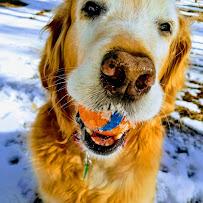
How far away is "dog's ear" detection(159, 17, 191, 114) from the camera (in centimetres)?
291

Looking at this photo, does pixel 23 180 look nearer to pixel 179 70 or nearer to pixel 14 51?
pixel 179 70

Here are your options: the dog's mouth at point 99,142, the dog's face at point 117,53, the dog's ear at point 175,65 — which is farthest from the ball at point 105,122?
the dog's ear at point 175,65

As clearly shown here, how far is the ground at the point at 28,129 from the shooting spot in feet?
11.4

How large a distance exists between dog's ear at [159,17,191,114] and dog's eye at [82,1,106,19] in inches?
27.0

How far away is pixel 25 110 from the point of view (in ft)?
14.1

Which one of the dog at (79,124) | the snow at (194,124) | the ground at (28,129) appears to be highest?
the dog at (79,124)

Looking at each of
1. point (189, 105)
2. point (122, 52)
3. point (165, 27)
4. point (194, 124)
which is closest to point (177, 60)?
point (165, 27)

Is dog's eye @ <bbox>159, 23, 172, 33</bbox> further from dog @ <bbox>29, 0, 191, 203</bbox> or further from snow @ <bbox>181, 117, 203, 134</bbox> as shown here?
snow @ <bbox>181, 117, 203, 134</bbox>

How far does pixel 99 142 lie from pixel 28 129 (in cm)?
178

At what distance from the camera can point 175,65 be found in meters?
2.94

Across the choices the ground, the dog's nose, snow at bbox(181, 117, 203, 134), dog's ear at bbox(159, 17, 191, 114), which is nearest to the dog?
dog's ear at bbox(159, 17, 191, 114)

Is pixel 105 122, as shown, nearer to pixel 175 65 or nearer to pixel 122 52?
pixel 122 52

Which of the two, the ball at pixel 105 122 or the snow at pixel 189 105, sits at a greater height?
the ball at pixel 105 122

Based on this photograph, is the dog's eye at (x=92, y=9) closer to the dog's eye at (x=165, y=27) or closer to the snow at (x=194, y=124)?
the dog's eye at (x=165, y=27)
